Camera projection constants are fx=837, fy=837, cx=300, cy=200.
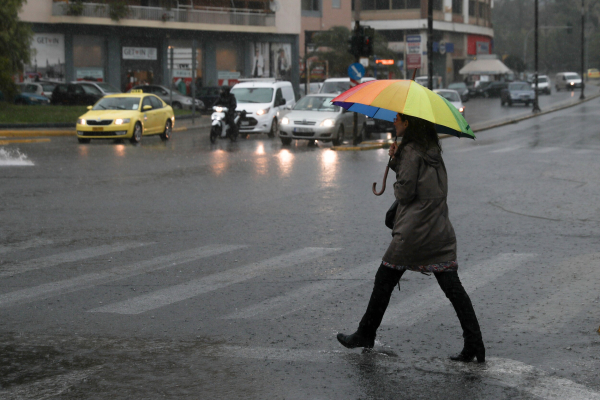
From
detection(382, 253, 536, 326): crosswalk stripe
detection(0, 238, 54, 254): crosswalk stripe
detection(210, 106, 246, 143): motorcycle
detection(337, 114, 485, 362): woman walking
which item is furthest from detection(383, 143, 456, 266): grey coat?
detection(210, 106, 246, 143): motorcycle

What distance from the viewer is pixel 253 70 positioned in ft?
185

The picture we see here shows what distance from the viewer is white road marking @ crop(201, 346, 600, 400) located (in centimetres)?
466

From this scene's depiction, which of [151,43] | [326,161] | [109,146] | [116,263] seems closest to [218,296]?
[116,263]

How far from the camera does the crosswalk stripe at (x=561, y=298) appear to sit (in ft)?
20.0

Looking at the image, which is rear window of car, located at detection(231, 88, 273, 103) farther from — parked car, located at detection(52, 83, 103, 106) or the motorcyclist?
parked car, located at detection(52, 83, 103, 106)

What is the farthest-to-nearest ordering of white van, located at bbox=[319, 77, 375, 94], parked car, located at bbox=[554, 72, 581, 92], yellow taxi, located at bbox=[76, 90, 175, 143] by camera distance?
parked car, located at bbox=[554, 72, 581, 92] < white van, located at bbox=[319, 77, 375, 94] < yellow taxi, located at bbox=[76, 90, 175, 143]

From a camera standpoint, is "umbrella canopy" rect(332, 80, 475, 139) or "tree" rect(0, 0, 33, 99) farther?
"tree" rect(0, 0, 33, 99)

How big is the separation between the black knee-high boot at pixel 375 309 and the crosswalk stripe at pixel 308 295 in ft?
3.52

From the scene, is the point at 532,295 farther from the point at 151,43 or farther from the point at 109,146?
the point at 151,43

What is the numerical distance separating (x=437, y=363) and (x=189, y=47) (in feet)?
164

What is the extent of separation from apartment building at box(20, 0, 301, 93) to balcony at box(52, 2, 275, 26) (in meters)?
0.05

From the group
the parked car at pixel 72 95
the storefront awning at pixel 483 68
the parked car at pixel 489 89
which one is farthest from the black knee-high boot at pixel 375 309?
the storefront awning at pixel 483 68

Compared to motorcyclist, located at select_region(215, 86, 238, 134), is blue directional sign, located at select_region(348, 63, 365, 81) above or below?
above

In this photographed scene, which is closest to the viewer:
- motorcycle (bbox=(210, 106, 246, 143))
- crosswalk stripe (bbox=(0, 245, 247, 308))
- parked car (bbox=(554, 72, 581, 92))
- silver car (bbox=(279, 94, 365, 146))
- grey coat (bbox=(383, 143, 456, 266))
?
grey coat (bbox=(383, 143, 456, 266))
